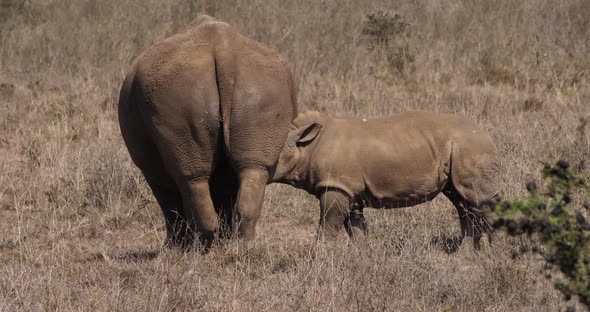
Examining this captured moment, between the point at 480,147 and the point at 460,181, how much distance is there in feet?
0.96

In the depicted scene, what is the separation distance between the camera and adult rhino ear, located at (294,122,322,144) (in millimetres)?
7438

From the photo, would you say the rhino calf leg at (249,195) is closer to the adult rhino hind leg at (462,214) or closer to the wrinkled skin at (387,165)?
the wrinkled skin at (387,165)

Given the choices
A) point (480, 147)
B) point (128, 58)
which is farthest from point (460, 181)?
point (128, 58)

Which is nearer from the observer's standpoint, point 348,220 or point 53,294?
point 53,294

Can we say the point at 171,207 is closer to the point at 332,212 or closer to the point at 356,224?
the point at 332,212

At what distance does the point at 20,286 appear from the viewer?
5.83 metres

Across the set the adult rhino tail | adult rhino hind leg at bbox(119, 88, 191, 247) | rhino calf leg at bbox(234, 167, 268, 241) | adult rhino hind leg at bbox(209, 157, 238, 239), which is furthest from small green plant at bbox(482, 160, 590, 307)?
adult rhino hind leg at bbox(119, 88, 191, 247)

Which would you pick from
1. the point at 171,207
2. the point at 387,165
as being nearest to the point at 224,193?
the point at 171,207

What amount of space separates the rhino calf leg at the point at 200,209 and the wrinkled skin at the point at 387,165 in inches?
32.0

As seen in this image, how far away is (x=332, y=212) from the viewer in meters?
7.50

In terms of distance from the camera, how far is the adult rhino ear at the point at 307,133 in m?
7.44

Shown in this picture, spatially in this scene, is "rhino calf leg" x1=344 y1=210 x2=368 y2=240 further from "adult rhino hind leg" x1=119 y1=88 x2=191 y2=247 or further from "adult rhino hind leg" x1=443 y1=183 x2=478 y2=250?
"adult rhino hind leg" x1=119 y1=88 x2=191 y2=247

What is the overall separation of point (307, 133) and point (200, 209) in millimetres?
1149

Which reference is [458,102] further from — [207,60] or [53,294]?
[53,294]
